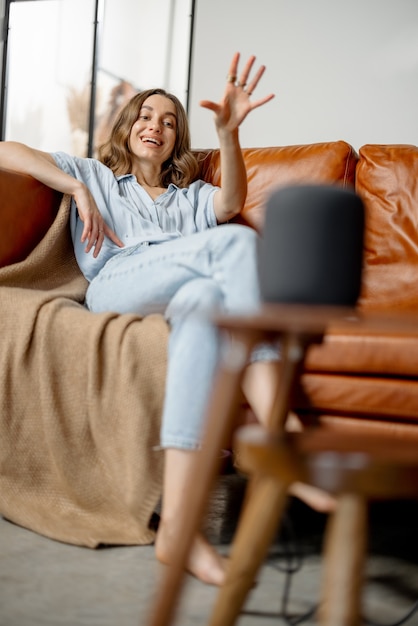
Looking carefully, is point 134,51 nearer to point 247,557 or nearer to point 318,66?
point 318,66

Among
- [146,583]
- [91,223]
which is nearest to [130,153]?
[91,223]

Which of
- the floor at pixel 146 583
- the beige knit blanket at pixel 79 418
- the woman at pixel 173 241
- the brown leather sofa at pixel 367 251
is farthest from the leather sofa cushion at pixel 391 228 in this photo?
the beige knit blanket at pixel 79 418

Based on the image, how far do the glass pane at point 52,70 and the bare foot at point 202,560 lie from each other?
3.55 metres

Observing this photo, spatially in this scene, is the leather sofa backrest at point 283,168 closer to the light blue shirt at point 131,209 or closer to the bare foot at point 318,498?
the light blue shirt at point 131,209

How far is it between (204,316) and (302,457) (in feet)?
0.54

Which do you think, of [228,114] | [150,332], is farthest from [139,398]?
[228,114]

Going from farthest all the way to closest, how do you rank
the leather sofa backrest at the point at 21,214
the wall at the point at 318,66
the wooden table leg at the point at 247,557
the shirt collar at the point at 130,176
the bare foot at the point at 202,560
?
the wall at the point at 318,66
the shirt collar at the point at 130,176
the leather sofa backrest at the point at 21,214
the bare foot at the point at 202,560
the wooden table leg at the point at 247,557

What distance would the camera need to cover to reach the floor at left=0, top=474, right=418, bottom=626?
1.10 m

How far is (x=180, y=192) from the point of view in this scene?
2096 millimetres

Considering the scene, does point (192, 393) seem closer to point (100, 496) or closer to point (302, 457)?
point (100, 496)

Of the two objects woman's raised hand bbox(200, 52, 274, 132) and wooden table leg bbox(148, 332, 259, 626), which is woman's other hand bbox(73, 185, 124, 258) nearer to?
woman's raised hand bbox(200, 52, 274, 132)

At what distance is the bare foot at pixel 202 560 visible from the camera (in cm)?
123

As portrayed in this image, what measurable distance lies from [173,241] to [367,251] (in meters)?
0.78

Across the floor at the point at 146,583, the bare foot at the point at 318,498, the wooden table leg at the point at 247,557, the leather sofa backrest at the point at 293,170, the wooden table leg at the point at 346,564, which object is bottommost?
the floor at the point at 146,583
